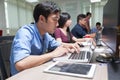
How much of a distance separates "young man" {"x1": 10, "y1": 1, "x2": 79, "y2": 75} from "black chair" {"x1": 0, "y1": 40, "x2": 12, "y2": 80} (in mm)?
53

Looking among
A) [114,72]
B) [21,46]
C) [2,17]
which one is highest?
[2,17]

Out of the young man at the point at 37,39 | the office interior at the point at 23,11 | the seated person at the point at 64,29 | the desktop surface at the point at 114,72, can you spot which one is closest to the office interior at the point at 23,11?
the office interior at the point at 23,11

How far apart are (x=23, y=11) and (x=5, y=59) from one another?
5801 mm

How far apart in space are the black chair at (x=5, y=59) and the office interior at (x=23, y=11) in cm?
472

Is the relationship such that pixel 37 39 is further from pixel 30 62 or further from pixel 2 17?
pixel 2 17

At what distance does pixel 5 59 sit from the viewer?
1.06 m

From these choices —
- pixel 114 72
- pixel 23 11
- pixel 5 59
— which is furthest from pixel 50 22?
pixel 23 11

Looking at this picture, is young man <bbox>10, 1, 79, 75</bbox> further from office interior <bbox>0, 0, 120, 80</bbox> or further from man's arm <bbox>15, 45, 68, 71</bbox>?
office interior <bbox>0, 0, 120, 80</bbox>

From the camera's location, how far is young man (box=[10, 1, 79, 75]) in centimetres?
92

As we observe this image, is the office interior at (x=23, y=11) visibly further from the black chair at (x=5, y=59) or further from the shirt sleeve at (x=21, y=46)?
the shirt sleeve at (x=21, y=46)

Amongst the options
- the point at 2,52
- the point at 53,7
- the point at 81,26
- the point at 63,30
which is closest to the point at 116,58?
the point at 53,7

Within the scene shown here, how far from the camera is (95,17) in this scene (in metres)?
6.17

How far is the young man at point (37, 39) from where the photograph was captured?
92 centimetres

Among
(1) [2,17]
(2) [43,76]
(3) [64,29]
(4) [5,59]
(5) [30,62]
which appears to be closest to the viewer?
(2) [43,76]
